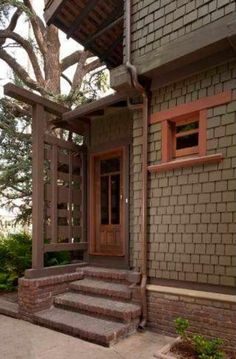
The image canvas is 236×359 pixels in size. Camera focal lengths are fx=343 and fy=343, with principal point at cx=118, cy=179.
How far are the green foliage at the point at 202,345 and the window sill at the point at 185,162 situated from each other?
2011mm

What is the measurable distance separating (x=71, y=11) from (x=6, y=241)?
5.27 meters

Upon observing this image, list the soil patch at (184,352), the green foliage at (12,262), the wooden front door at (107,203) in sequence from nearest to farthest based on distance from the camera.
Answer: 1. the soil patch at (184,352)
2. the wooden front door at (107,203)
3. the green foliage at (12,262)

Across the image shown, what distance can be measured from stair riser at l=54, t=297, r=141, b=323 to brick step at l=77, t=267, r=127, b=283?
0.73 metres

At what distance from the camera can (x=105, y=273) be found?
5.88 metres

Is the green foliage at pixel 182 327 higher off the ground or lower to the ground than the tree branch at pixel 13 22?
lower

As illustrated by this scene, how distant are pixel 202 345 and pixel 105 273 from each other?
236cm

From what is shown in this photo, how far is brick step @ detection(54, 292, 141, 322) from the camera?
4.75m

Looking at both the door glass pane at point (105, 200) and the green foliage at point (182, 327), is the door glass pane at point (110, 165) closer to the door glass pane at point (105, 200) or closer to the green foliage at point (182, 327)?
the door glass pane at point (105, 200)

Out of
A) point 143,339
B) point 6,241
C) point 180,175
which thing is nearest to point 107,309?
point 143,339

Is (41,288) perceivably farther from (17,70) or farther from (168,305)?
(17,70)

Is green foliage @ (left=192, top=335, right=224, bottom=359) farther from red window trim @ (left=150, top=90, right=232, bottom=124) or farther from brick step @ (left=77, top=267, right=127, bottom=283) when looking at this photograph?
red window trim @ (left=150, top=90, right=232, bottom=124)

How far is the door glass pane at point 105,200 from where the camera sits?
6.98 m

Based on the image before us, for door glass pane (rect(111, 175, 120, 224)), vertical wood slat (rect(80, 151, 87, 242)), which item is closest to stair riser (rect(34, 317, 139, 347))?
vertical wood slat (rect(80, 151, 87, 242))

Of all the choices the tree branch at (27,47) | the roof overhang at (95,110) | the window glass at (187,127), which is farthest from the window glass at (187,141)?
the tree branch at (27,47)
